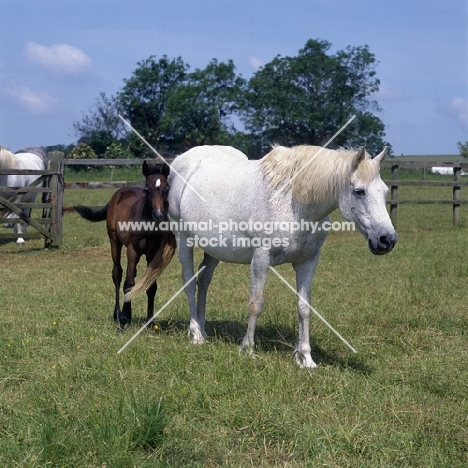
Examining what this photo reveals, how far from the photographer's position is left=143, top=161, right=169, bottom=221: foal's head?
6418 millimetres

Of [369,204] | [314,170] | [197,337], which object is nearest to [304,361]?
[197,337]

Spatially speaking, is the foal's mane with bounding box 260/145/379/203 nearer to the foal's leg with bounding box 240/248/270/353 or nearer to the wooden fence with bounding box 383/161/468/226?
the foal's leg with bounding box 240/248/270/353

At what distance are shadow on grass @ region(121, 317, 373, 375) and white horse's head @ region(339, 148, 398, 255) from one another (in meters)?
1.05

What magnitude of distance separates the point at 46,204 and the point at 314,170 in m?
8.83

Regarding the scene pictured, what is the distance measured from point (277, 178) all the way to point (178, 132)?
47.0m

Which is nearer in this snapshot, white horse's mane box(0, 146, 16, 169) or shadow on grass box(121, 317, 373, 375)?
shadow on grass box(121, 317, 373, 375)

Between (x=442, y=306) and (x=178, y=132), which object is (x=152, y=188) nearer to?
(x=442, y=306)

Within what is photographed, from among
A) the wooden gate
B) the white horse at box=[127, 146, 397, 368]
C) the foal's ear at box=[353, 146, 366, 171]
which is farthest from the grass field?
the wooden gate

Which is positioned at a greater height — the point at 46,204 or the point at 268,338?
the point at 46,204

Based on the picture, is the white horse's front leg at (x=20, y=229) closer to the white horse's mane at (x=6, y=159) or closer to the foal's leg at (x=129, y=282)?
the white horse's mane at (x=6, y=159)

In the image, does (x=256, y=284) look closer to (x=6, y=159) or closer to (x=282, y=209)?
(x=282, y=209)

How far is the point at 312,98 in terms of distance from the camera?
4884 cm

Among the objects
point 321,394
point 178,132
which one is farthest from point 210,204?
point 178,132

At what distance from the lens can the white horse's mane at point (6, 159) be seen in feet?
45.5
